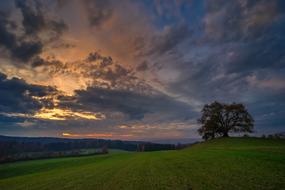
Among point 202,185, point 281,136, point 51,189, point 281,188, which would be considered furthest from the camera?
point 281,136

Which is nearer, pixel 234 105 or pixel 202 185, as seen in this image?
pixel 202 185

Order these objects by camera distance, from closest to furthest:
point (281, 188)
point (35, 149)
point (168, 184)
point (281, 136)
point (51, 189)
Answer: point (281, 188)
point (168, 184)
point (51, 189)
point (281, 136)
point (35, 149)

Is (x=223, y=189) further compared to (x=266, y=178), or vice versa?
(x=266, y=178)

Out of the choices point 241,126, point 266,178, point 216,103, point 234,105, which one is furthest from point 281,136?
point 266,178

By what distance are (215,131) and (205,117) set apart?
6477mm

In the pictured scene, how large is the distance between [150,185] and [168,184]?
1.35 metres

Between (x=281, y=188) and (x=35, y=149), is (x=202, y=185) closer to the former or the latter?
(x=281, y=188)

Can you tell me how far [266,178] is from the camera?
570 inches

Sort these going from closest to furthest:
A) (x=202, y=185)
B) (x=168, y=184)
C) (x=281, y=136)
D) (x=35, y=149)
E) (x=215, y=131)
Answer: (x=202, y=185), (x=168, y=184), (x=281, y=136), (x=215, y=131), (x=35, y=149)

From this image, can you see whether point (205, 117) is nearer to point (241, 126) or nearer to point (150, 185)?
point (241, 126)

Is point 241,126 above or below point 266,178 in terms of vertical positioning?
above

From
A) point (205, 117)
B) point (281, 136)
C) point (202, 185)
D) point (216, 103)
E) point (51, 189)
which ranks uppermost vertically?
point (216, 103)

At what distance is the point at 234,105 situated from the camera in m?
77.5

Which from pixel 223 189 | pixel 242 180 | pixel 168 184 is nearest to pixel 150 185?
pixel 168 184
